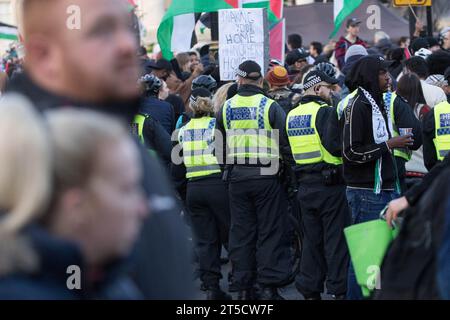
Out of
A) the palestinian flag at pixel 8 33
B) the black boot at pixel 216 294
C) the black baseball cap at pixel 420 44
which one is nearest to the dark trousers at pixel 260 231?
the black boot at pixel 216 294

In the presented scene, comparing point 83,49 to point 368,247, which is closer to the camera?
point 83,49

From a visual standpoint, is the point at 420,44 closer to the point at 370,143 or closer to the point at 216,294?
the point at 216,294

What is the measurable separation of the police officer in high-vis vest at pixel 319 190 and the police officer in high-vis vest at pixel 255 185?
0.75ft

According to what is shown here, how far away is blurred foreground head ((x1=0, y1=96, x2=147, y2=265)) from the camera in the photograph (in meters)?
1.95

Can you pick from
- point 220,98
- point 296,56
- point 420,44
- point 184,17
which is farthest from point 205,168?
point 184,17

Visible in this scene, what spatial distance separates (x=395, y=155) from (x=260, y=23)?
3.76m

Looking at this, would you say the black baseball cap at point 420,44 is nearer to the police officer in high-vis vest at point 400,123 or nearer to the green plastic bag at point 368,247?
the police officer in high-vis vest at point 400,123

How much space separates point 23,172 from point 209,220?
22.5 feet

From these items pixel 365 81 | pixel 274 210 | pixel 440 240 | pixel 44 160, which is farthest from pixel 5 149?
pixel 274 210

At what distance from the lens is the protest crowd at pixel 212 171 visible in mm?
2002

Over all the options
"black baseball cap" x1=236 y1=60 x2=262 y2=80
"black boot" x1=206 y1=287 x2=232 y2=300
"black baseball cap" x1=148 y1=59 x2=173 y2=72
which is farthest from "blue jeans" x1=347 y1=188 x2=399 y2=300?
"black baseball cap" x1=148 y1=59 x2=173 y2=72

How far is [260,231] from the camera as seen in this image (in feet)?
27.4

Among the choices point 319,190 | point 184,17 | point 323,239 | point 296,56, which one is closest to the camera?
point 319,190
